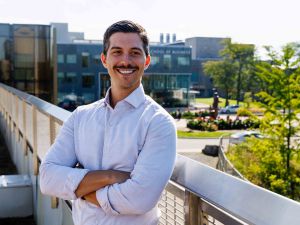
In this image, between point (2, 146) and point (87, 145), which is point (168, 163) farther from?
point (2, 146)

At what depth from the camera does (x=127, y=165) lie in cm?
233

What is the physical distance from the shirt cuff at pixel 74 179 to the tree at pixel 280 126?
51.1 feet

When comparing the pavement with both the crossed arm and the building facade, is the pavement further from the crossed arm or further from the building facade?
the building facade

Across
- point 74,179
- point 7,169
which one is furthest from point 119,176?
point 7,169

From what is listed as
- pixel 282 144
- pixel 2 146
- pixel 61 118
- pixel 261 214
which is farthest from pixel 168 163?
pixel 282 144

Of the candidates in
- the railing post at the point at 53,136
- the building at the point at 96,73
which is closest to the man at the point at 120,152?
the railing post at the point at 53,136

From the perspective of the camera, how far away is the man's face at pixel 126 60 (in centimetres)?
241

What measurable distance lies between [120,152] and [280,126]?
55.6 ft

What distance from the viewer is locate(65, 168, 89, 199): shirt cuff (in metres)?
2.37

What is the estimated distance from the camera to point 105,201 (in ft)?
7.27

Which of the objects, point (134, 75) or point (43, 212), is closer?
point (134, 75)

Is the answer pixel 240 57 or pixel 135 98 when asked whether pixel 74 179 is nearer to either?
pixel 135 98

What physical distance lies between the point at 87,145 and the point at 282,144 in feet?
54.4

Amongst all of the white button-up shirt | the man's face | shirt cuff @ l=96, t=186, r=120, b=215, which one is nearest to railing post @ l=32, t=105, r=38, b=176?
the white button-up shirt
